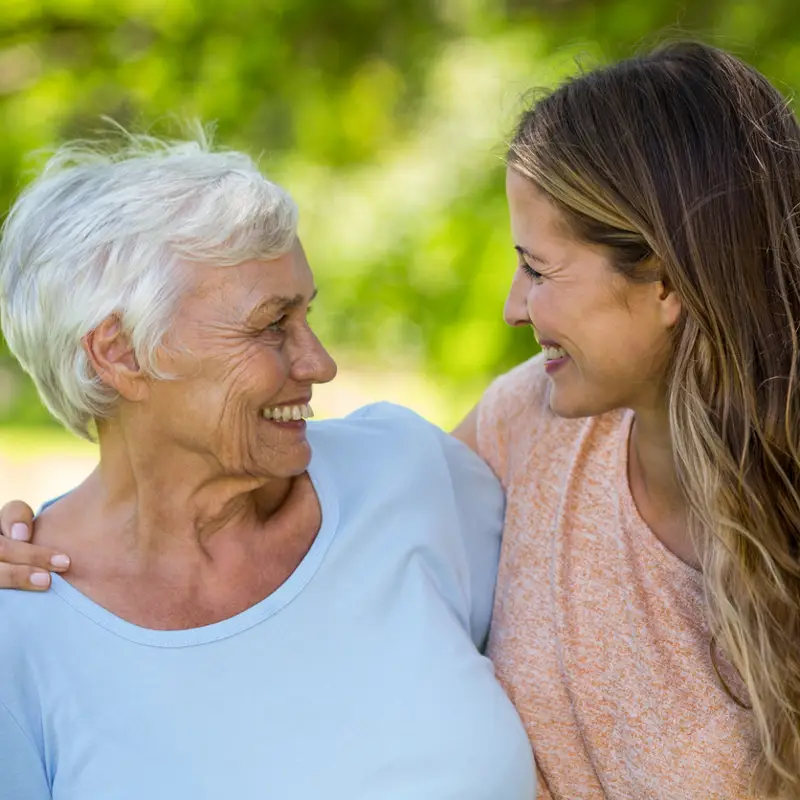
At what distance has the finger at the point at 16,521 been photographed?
1924 mm

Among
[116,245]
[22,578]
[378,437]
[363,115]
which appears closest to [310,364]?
[378,437]

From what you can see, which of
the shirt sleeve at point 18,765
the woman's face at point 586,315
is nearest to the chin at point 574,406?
the woman's face at point 586,315

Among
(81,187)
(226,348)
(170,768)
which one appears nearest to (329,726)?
(170,768)

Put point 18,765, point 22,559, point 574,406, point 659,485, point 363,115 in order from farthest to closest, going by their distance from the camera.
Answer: point 363,115 < point 659,485 < point 574,406 < point 22,559 < point 18,765

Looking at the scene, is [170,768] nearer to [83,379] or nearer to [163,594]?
[163,594]

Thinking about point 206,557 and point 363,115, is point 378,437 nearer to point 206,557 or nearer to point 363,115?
point 206,557

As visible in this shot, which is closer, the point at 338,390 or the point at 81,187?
the point at 81,187

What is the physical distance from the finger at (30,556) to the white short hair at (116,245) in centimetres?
27

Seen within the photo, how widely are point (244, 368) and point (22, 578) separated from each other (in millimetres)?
491

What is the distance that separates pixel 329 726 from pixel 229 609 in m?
0.26

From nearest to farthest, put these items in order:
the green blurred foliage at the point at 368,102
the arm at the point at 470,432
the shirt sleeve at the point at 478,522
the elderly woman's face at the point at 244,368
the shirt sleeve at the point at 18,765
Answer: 1. the shirt sleeve at the point at 18,765
2. the elderly woman's face at the point at 244,368
3. the shirt sleeve at the point at 478,522
4. the arm at the point at 470,432
5. the green blurred foliage at the point at 368,102

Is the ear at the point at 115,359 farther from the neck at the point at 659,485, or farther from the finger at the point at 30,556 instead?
the neck at the point at 659,485

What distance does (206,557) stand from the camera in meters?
2.03

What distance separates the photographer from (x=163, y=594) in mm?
1936
